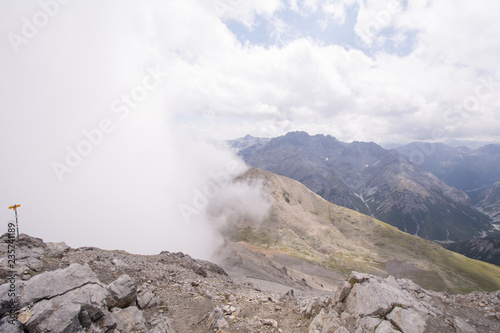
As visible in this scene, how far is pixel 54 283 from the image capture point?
17.3 m

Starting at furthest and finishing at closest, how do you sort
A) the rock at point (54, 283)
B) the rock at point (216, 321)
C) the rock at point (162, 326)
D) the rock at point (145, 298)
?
the rock at point (145, 298) < the rock at point (216, 321) < the rock at point (162, 326) < the rock at point (54, 283)

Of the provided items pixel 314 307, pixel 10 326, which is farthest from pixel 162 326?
pixel 314 307

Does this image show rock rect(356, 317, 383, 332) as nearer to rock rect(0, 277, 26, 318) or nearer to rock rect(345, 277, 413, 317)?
rock rect(345, 277, 413, 317)

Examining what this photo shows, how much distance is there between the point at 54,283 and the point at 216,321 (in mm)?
13443

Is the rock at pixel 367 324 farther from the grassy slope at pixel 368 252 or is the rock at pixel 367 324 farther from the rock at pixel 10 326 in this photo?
the grassy slope at pixel 368 252

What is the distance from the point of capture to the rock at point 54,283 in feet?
52.7

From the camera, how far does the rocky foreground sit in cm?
1577

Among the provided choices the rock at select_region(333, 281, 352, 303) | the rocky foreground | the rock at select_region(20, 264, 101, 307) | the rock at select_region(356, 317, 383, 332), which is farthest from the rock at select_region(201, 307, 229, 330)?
the rock at select_region(333, 281, 352, 303)

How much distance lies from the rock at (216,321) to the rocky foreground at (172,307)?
0.29 feet

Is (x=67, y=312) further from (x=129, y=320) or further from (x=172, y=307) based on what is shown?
(x=172, y=307)

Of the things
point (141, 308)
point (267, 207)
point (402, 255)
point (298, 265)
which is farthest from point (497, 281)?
point (141, 308)

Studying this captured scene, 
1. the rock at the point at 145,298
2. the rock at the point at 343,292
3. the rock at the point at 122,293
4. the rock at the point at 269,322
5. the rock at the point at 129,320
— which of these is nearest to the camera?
the rock at the point at 129,320

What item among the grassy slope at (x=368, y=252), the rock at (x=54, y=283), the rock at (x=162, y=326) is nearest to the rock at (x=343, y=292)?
the rock at (x=162, y=326)

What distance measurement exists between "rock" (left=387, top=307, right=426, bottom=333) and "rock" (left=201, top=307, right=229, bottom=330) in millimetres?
13659
